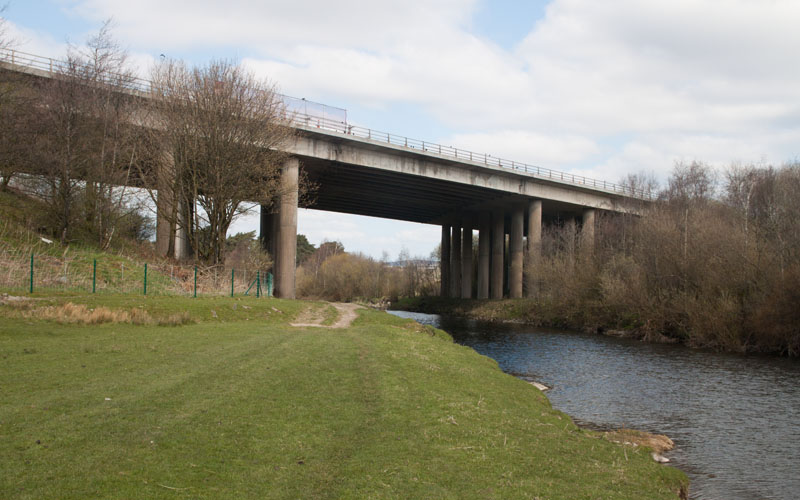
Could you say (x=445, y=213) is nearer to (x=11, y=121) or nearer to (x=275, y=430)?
(x=11, y=121)

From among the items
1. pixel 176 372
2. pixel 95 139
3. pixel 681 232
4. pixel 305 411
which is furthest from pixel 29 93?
pixel 681 232

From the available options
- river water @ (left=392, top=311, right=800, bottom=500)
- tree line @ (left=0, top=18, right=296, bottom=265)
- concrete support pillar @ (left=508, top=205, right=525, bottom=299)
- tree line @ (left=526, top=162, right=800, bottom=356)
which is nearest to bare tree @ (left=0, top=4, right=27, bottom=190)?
tree line @ (left=0, top=18, right=296, bottom=265)

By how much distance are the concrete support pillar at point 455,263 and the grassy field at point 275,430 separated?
6655 cm

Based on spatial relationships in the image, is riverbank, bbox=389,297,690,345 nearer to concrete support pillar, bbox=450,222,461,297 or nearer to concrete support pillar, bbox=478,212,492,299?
concrete support pillar, bbox=450,222,461,297

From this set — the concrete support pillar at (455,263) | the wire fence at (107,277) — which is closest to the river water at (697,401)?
the wire fence at (107,277)

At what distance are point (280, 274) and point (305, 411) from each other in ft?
117

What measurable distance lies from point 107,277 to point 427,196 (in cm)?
4300

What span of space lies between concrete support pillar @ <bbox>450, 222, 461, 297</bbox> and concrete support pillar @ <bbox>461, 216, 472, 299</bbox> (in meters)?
1.85

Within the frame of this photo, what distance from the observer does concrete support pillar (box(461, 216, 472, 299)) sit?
80.0 meters

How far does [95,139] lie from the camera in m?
32.9

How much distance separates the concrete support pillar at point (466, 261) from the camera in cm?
8000

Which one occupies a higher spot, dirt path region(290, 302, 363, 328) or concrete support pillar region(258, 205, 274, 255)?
concrete support pillar region(258, 205, 274, 255)

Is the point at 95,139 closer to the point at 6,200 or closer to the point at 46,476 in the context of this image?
the point at 6,200

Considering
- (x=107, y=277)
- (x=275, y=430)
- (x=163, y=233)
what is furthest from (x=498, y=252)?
(x=275, y=430)
